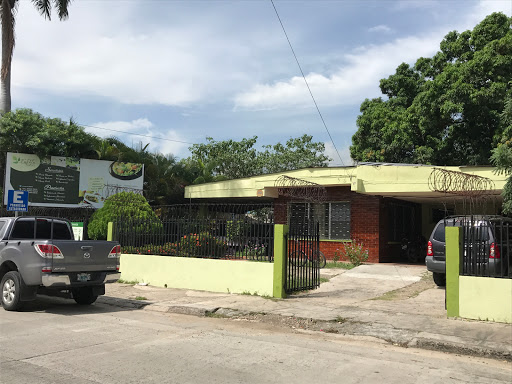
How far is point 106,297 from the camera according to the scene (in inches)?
462

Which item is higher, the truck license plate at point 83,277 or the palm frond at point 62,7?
the palm frond at point 62,7

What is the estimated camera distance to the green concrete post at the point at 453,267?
886 cm

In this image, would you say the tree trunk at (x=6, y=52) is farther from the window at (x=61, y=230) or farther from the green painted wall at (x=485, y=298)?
the green painted wall at (x=485, y=298)

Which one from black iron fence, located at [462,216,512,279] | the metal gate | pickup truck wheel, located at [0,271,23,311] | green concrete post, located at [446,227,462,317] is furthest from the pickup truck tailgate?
black iron fence, located at [462,216,512,279]

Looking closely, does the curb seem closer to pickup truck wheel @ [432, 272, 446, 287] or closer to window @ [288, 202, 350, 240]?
pickup truck wheel @ [432, 272, 446, 287]

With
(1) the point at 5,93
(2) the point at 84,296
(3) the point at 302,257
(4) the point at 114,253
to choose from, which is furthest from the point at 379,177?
(1) the point at 5,93

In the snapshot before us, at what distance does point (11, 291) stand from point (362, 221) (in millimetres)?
12932

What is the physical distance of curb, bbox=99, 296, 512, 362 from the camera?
6.87 meters

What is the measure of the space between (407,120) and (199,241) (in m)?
17.6

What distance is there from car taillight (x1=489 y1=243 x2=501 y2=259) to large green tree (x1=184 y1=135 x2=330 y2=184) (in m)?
27.4

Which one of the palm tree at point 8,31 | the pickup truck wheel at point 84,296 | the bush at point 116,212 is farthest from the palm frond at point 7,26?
the pickup truck wheel at point 84,296

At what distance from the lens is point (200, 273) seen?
12.5 metres

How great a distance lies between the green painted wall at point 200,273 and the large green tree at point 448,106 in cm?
1620

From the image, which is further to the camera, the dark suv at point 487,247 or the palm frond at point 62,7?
the palm frond at point 62,7
